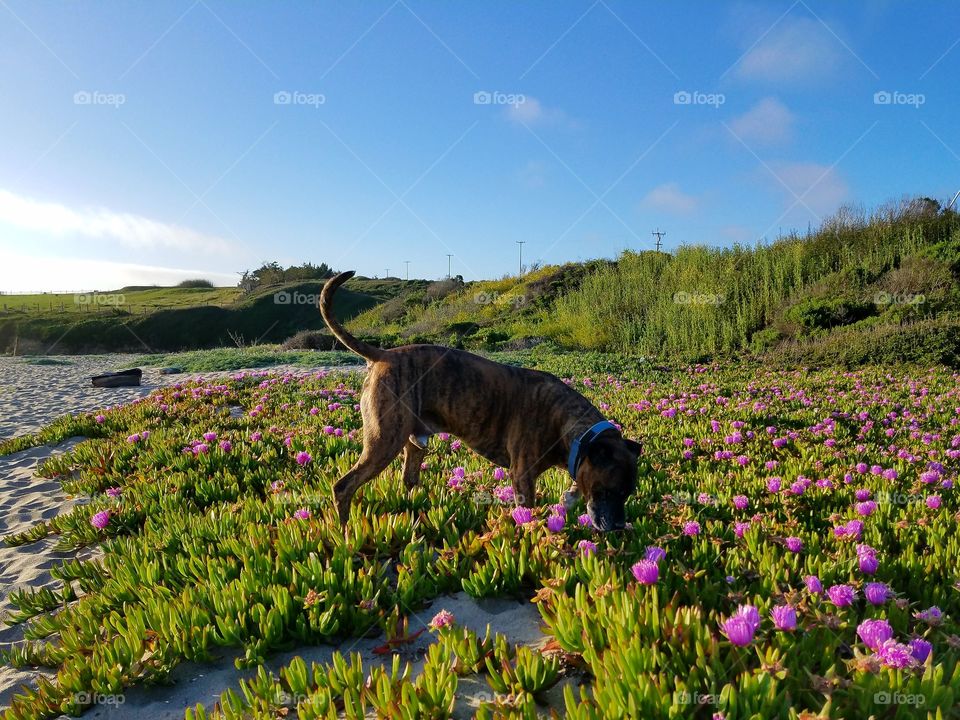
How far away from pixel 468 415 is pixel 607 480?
1.05m

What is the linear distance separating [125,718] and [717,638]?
2350 mm

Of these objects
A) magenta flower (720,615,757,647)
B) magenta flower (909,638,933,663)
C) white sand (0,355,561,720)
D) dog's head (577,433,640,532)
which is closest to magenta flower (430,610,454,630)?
white sand (0,355,561,720)

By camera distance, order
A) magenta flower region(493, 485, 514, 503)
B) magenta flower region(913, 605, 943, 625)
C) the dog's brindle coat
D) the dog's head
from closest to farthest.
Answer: magenta flower region(913, 605, 943, 625) < the dog's head < the dog's brindle coat < magenta flower region(493, 485, 514, 503)

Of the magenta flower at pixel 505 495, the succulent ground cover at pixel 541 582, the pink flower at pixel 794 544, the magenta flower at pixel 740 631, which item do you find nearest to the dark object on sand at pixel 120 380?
the succulent ground cover at pixel 541 582

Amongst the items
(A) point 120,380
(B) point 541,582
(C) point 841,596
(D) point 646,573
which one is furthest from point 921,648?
(A) point 120,380

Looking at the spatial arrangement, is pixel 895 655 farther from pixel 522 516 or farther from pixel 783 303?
pixel 783 303

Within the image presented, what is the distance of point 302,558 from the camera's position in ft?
9.73

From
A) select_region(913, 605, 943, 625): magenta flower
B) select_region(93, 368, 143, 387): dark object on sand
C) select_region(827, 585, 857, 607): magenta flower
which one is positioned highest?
select_region(827, 585, 857, 607): magenta flower

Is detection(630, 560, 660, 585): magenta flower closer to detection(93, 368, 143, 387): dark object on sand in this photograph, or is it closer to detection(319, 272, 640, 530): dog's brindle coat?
detection(319, 272, 640, 530): dog's brindle coat

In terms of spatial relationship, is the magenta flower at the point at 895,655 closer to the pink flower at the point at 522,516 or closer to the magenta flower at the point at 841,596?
the magenta flower at the point at 841,596

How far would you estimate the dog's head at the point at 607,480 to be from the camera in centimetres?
321

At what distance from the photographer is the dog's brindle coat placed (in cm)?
346

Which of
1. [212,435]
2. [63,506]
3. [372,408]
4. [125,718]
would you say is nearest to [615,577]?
[372,408]

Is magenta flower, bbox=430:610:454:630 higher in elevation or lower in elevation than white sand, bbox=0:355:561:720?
higher
